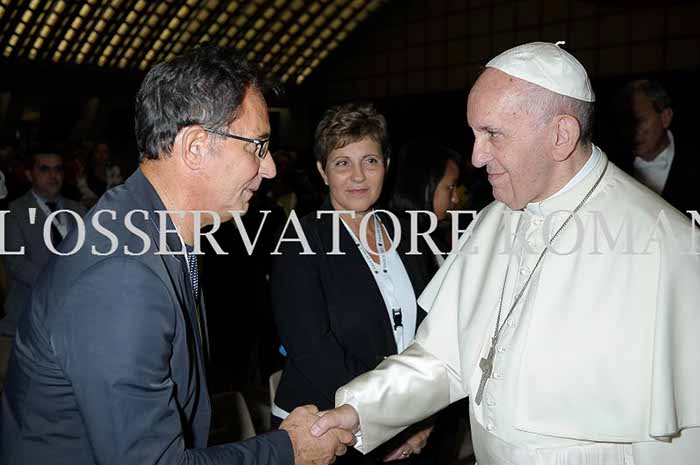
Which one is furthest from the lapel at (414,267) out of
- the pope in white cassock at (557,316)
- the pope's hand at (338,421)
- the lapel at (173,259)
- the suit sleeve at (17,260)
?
the suit sleeve at (17,260)

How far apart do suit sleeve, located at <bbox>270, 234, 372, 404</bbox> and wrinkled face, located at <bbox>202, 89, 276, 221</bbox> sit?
0.78 meters

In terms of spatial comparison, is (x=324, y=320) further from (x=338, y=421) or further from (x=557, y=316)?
(x=557, y=316)

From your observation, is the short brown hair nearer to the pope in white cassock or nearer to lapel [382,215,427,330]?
lapel [382,215,427,330]

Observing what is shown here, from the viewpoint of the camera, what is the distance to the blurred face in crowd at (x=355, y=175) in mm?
2908

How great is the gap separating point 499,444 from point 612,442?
0.34 metres

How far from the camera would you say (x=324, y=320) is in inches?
102

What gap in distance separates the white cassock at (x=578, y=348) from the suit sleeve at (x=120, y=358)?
0.92m

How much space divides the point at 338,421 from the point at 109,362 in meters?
0.96

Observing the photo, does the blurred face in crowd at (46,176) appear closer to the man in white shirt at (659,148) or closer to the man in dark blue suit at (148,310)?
the man in dark blue suit at (148,310)

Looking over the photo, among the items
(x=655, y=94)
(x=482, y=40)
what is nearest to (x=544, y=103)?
(x=655, y=94)

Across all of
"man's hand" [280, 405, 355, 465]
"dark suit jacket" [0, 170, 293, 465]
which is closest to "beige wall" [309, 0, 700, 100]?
"man's hand" [280, 405, 355, 465]

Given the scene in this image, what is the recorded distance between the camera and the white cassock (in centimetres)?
177

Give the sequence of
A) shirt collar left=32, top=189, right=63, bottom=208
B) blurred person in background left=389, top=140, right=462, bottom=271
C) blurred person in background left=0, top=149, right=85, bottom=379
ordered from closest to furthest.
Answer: blurred person in background left=389, top=140, right=462, bottom=271 → blurred person in background left=0, top=149, right=85, bottom=379 → shirt collar left=32, top=189, right=63, bottom=208

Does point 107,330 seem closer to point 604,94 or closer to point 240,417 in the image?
point 240,417
